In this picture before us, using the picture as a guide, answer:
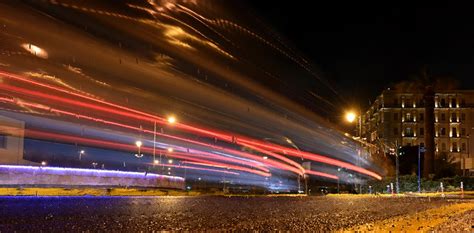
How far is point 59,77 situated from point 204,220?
990 inches

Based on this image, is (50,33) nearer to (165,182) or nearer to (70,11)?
(70,11)

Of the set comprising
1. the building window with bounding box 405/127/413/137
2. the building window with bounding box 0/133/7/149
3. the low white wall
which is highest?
the building window with bounding box 405/127/413/137

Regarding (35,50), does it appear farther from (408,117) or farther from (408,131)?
(408,131)

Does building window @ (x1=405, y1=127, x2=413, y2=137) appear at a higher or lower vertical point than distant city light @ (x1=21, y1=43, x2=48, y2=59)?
higher

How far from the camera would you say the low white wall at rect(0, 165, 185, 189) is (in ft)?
140

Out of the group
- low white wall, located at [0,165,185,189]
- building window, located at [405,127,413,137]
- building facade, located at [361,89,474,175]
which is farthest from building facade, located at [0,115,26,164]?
building window, located at [405,127,413,137]

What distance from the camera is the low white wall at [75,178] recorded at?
4281cm

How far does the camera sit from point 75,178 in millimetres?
47750

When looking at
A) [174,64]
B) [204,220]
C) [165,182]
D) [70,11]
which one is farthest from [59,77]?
[204,220]

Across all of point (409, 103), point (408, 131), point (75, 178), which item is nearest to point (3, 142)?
point (75, 178)

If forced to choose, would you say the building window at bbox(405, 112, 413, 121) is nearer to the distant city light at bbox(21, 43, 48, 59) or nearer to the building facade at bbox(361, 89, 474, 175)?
the building facade at bbox(361, 89, 474, 175)

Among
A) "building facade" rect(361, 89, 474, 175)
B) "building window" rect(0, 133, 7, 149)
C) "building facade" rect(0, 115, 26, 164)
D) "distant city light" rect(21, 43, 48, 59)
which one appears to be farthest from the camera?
"building facade" rect(361, 89, 474, 175)

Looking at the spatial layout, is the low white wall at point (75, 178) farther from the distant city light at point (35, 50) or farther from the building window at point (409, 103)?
the building window at point (409, 103)

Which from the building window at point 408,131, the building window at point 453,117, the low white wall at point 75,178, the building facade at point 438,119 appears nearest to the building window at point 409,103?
the building facade at point 438,119
